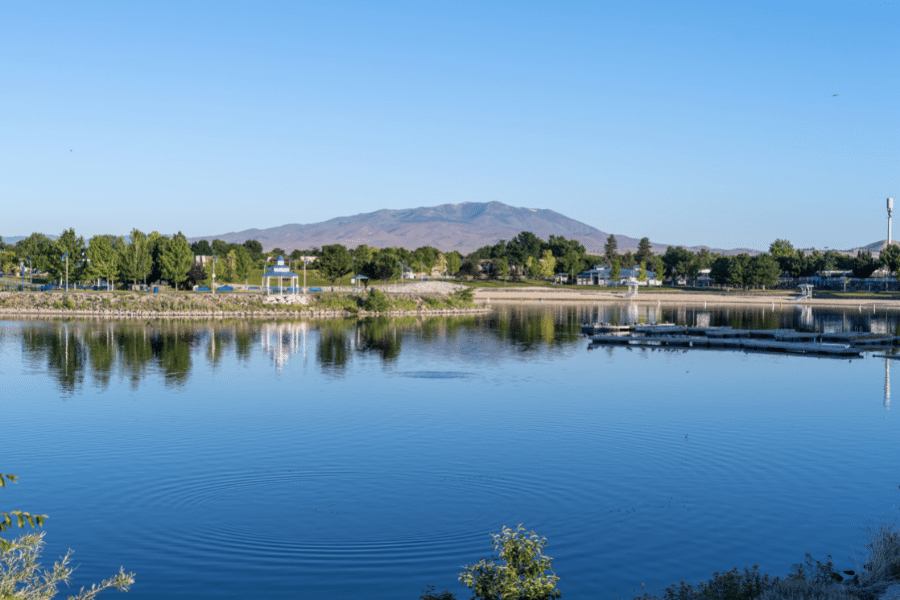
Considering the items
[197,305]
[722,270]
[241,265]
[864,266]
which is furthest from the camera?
[864,266]

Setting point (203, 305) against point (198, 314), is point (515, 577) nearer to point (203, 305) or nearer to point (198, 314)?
point (198, 314)

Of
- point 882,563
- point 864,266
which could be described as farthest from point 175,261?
point 864,266

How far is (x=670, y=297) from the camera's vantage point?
164 m

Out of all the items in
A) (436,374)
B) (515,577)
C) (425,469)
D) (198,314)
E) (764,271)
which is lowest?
(425,469)

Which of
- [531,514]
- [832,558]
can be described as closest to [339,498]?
[531,514]

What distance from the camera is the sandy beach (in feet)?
496

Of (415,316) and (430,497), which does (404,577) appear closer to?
(430,497)

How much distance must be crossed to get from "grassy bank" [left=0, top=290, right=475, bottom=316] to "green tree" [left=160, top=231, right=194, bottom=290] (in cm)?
1591

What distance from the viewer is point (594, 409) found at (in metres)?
35.9

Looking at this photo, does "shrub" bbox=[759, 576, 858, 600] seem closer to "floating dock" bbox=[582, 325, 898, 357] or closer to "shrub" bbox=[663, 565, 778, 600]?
"shrub" bbox=[663, 565, 778, 600]

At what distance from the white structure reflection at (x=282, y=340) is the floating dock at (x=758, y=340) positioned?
1064 inches

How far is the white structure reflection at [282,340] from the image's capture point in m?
56.9

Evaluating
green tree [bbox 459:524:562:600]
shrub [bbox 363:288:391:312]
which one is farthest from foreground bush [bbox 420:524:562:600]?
shrub [bbox 363:288:391:312]

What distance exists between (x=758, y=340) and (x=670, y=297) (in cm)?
9638
